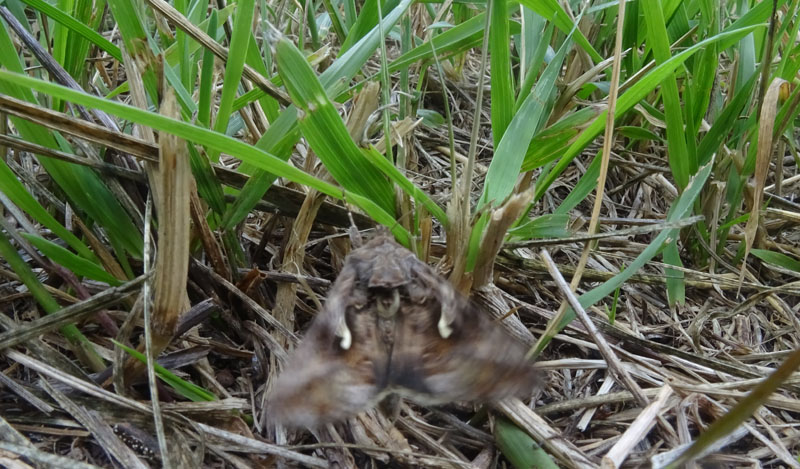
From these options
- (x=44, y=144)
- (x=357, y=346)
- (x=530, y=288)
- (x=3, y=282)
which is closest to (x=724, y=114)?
(x=530, y=288)

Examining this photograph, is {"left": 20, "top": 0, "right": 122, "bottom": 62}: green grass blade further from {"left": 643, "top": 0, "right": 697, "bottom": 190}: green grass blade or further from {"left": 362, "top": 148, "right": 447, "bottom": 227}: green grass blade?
{"left": 643, "top": 0, "right": 697, "bottom": 190}: green grass blade

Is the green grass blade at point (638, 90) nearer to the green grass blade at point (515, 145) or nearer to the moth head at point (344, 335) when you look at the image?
the green grass blade at point (515, 145)

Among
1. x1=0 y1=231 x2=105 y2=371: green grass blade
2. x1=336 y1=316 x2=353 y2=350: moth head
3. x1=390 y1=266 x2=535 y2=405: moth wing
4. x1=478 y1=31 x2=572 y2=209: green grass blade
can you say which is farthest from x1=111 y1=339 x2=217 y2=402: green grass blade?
x1=478 y1=31 x2=572 y2=209: green grass blade

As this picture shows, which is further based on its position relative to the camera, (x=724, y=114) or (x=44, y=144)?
(x=724, y=114)

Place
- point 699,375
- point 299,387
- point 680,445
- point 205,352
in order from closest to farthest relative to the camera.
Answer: point 299,387 → point 680,445 → point 205,352 → point 699,375

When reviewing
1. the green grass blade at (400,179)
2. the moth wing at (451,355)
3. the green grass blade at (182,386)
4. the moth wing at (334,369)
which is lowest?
the green grass blade at (182,386)

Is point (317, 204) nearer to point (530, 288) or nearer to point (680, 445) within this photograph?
point (530, 288)

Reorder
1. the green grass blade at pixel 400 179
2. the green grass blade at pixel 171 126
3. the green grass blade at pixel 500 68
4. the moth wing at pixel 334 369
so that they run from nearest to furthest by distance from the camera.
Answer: the green grass blade at pixel 171 126
the moth wing at pixel 334 369
the green grass blade at pixel 400 179
the green grass blade at pixel 500 68

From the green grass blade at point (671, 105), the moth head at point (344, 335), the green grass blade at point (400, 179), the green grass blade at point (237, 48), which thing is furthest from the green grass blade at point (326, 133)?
the green grass blade at point (671, 105)
